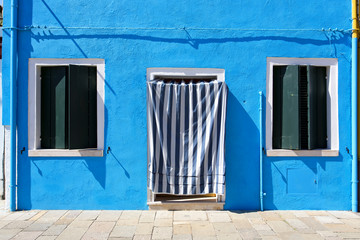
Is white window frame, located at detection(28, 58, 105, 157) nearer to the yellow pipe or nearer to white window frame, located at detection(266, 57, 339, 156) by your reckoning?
white window frame, located at detection(266, 57, 339, 156)

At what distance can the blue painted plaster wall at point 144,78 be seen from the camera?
5.32 metres

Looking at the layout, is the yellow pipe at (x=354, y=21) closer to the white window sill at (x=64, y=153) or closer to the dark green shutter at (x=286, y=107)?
the dark green shutter at (x=286, y=107)

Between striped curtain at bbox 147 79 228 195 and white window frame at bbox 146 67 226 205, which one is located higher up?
white window frame at bbox 146 67 226 205

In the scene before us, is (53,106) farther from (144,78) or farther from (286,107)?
(286,107)

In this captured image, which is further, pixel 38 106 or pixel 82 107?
pixel 38 106

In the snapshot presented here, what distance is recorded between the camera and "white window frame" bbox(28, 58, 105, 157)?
17.3 feet

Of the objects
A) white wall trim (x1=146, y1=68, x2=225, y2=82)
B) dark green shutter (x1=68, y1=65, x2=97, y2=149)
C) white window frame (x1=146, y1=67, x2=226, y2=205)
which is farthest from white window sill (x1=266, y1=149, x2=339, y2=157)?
dark green shutter (x1=68, y1=65, x2=97, y2=149)

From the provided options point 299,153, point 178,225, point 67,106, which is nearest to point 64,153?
point 67,106

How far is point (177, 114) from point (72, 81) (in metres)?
1.97

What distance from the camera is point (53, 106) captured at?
540 cm

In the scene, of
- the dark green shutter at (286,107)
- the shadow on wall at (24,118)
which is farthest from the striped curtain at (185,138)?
the shadow on wall at (24,118)

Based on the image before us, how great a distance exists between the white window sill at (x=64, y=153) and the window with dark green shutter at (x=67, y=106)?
11 centimetres

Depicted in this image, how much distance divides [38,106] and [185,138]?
2.80 m

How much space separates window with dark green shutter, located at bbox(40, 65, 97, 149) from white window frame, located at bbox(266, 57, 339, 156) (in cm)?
326
